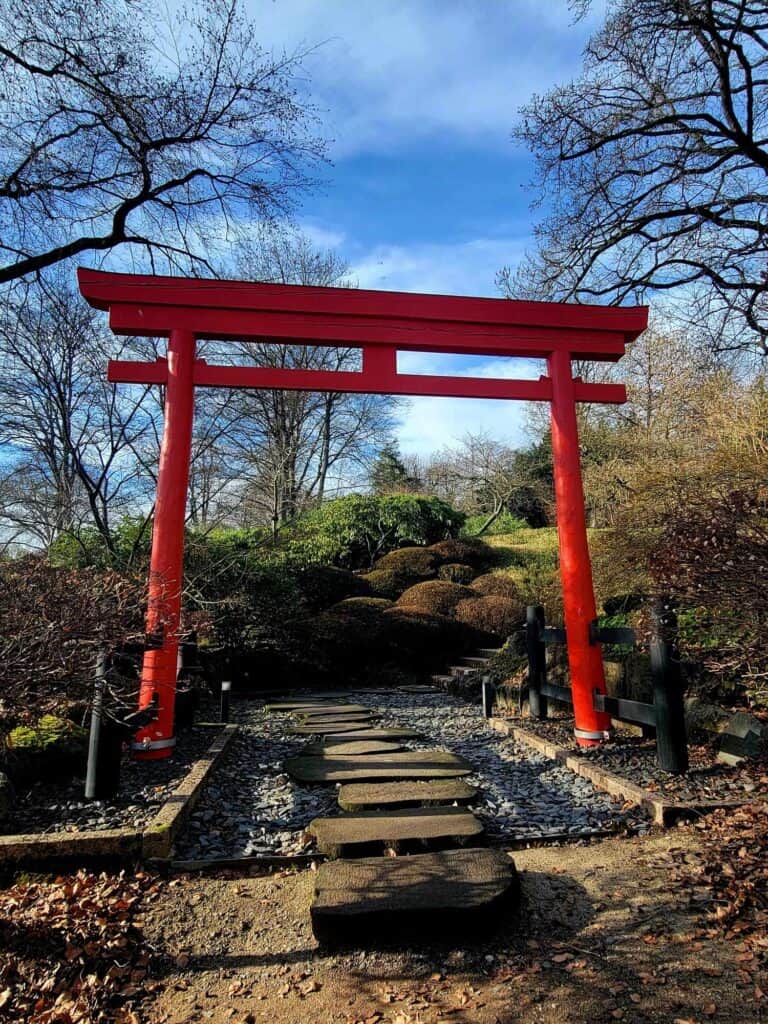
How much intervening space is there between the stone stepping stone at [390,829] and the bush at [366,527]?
1019cm

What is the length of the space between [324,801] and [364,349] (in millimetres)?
3819

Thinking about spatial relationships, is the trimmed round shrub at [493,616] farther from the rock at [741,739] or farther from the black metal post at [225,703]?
the rock at [741,739]

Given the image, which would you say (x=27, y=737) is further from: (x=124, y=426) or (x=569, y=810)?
(x=124, y=426)

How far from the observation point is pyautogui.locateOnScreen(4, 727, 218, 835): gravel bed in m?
3.27

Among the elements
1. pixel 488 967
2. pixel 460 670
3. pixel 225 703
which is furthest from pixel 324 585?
pixel 488 967

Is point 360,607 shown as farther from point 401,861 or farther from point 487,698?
point 401,861

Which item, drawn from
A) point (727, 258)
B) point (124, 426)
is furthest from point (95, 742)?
point (727, 258)

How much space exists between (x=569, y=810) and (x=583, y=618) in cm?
194

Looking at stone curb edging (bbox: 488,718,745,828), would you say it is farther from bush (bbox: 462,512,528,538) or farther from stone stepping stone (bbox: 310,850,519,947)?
bush (bbox: 462,512,528,538)

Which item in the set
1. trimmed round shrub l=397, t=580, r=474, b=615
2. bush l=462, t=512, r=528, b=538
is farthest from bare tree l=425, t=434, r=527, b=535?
trimmed round shrub l=397, t=580, r=474, b=615

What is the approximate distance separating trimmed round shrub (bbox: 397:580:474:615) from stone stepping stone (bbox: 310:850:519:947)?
7.50 m

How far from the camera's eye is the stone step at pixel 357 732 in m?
5.53

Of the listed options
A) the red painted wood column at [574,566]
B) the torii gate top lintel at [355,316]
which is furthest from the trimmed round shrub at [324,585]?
the red painted wood column at [574,566]

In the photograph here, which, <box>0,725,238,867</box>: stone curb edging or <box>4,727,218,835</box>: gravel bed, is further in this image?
<box>4,727,218,835</box>: gravel bed
